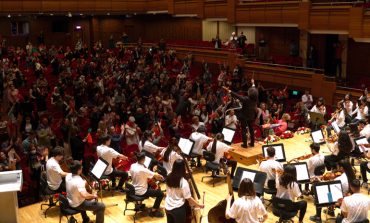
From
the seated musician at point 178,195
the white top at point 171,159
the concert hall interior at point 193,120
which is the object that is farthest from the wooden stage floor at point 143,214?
the seated musician at point 178,195

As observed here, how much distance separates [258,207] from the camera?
5711 millimetres

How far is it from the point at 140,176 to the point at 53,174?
5.32ft

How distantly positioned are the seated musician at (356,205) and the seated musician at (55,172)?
182 inches

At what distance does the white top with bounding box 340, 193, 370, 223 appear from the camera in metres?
5.99

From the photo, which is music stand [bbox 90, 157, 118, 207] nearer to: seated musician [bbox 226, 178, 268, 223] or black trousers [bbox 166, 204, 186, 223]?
black trousers [bbox 166, 204, 186, 223]

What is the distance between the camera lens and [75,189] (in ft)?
22.5

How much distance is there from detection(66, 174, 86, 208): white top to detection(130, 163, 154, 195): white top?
3.34 ft

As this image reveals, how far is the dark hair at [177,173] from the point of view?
235 inches

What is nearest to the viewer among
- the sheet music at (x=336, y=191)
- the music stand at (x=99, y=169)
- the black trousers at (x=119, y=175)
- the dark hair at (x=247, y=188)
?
the dark hair at (x=247, y=188)

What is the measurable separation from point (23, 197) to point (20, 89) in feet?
24.4

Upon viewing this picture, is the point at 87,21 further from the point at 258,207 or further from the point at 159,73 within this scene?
the point at 258,207

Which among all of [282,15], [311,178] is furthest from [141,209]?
[282,15]

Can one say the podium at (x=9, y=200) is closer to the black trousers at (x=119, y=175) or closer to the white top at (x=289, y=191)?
the black trousers at (x=119, y=175)

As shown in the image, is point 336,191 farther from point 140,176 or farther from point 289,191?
point 140,176
